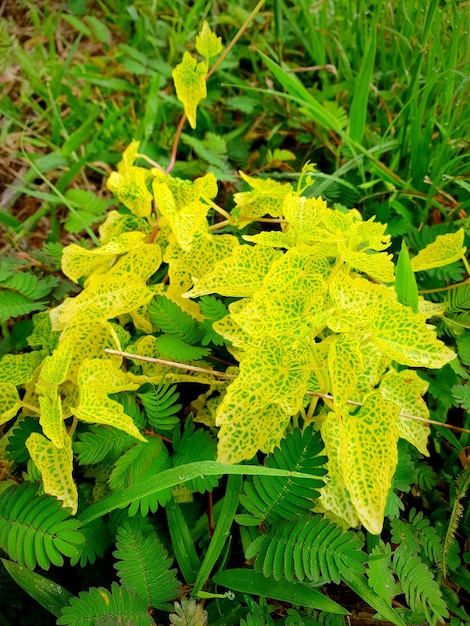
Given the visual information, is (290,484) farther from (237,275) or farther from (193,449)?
(237,275)

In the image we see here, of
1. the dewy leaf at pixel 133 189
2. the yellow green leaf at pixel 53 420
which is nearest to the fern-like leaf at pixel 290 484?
the yellow green leaf at pixel 53 420

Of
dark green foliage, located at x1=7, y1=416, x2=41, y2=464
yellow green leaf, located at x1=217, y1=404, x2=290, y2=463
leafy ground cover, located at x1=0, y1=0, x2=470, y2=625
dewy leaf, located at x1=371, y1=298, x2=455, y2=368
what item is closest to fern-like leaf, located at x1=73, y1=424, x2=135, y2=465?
leafy ground cover, located at x1=0, y1=0, x2=470, y2=625

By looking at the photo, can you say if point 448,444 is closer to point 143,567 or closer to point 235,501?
point 235,501

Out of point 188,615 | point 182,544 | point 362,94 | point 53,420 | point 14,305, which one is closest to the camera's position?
point 188,615

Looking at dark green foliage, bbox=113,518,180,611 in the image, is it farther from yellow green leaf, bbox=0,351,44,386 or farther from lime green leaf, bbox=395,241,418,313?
lime green leaf, bbox=395,241,418,313

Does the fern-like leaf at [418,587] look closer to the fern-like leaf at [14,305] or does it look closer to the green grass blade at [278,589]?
the green grass blade at [278,589]

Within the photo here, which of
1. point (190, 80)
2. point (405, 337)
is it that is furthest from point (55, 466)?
point (190, 80)
